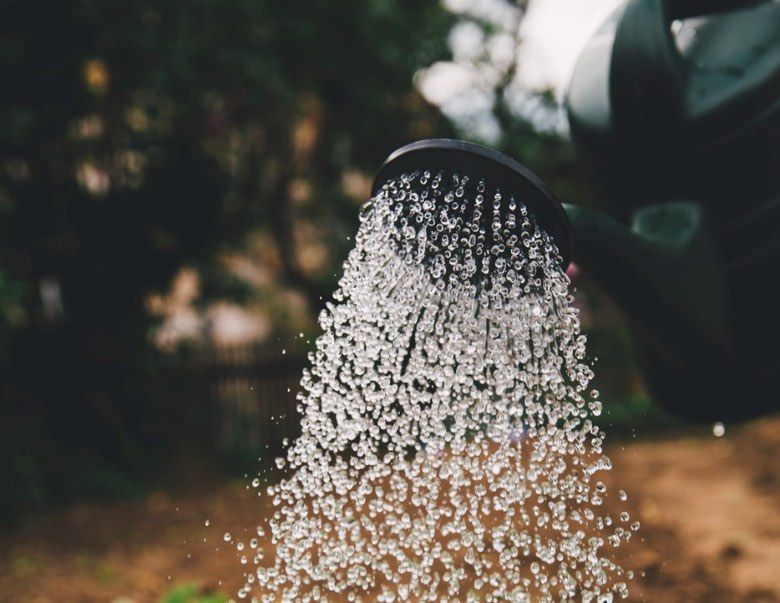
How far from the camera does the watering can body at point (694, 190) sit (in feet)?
5.54

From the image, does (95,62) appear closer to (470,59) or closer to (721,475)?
(470,59)

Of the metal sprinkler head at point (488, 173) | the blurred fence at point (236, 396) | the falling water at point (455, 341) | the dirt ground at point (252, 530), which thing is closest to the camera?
the metal sprinkler head at point (488, 173)

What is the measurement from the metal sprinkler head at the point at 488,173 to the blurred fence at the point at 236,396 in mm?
6533

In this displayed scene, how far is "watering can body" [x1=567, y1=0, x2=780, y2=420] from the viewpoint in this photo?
169 cm

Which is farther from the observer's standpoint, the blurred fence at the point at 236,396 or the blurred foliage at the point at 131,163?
the blurred fence at the point at 236,396

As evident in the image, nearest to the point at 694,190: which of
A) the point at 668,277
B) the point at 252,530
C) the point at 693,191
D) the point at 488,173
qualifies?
the point at 693,191

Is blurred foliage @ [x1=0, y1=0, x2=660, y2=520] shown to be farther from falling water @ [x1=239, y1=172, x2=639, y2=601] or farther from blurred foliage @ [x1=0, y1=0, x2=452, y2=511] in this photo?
falling water @ [x1=239, y1=172, x2=639, y2=601]

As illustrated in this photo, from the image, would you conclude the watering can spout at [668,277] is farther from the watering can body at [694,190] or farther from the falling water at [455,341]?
the falling water at [455,341]

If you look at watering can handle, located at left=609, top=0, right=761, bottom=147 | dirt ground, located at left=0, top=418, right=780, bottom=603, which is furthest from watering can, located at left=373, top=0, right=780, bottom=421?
dirt ground, located at left=0, top=418, right=780, bottom=603

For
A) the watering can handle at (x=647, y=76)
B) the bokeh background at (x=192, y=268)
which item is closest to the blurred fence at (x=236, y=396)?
the bokeh background at (x=192, y=268)

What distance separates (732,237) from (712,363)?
1.08 ft

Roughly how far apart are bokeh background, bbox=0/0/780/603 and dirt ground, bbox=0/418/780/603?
0.03 meters

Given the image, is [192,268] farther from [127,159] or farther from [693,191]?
[693,191]

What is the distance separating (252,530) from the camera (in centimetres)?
562
